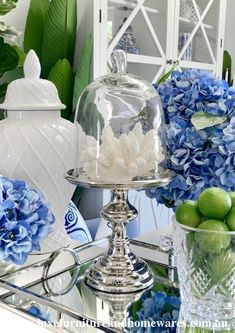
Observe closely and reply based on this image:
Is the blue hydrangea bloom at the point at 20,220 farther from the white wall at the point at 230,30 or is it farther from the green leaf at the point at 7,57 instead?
the white wall at the point at 230,30

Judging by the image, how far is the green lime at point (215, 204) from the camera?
550mm

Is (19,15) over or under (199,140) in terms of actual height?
over

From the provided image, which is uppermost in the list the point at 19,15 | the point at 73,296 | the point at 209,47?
the point at 19,15

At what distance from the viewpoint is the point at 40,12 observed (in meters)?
1.67

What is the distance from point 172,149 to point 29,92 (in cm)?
32

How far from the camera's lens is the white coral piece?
0.65 meters

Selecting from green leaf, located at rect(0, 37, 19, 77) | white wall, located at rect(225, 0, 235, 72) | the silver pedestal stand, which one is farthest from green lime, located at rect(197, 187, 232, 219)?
white wall, located at rect(225, 0, 235, 72)

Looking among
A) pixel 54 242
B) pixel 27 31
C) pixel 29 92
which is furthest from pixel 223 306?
pixel 27 31

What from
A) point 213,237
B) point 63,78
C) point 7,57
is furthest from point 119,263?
point 63,78

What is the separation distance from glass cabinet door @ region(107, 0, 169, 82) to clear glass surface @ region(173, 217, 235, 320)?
1.42 m

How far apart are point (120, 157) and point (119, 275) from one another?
196mm

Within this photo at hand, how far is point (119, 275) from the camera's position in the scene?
0.68 meters

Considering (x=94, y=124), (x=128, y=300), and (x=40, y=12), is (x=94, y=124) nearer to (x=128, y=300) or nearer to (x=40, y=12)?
(x=128, y=300)

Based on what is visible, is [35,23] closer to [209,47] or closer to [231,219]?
[209,47]
